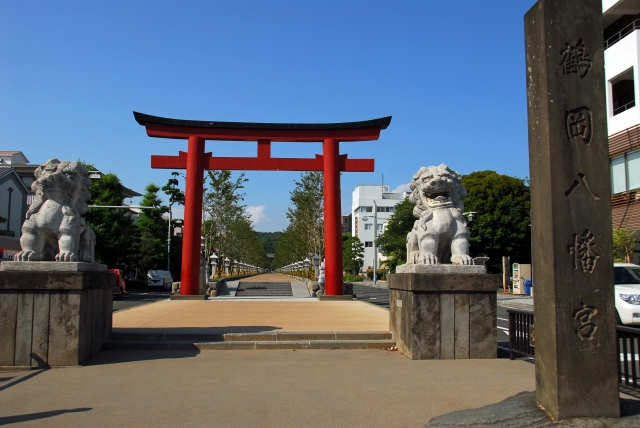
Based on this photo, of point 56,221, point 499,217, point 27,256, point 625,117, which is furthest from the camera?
point 499,217

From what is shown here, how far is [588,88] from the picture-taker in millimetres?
3725

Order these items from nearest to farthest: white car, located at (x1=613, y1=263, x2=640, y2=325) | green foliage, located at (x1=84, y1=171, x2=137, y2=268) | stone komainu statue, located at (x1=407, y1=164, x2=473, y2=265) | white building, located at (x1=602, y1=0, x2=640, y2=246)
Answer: stone komainu statue, located at (x1=407, y1=164, x2=473, y2=265)
white car, located at (x1=613, y1=263, x2=640, y2=325)
white building, located at (x1=602, y1=0, x2=640, y2=246)
green foliage, located at (x1=84, y1=171, x2=137, y2=268)

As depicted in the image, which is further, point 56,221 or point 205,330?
point 205,330

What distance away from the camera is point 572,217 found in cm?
361

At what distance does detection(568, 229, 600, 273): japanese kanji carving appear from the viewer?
357 centimetres

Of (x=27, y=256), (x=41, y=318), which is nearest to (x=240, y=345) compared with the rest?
(x=41, y=318)

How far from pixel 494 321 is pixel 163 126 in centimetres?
1455

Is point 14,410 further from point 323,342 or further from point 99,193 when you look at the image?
point 99,193

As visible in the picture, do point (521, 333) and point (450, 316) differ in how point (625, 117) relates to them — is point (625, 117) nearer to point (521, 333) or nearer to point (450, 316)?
point (521, 333)

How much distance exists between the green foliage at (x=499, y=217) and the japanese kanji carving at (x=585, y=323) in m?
32.6

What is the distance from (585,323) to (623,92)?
81.1 ft

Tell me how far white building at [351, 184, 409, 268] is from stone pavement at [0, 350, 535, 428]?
69317 mm

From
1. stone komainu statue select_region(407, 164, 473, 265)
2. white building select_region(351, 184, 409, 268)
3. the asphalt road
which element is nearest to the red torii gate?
the asphalt road

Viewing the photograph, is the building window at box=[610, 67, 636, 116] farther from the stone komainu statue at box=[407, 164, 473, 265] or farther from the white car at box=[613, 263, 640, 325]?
the stone komainu statue at box=[407, 164, 473, 265]
